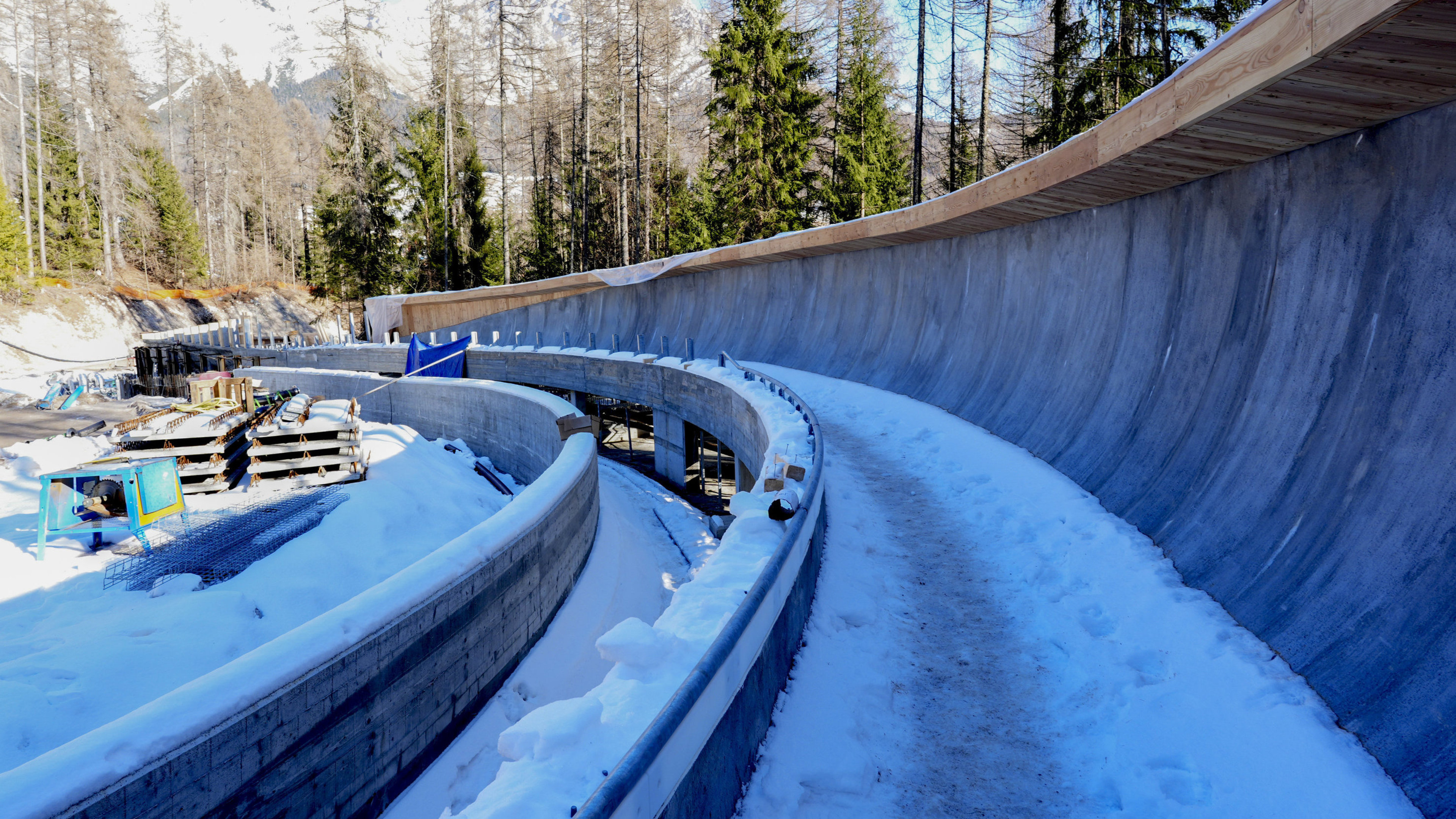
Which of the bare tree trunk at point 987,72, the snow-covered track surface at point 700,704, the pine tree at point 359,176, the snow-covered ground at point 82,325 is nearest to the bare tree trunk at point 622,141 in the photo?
the bare tree trunk at point 987,72

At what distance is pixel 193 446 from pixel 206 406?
2.05m

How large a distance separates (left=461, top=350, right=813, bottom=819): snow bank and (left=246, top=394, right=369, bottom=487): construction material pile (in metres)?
10.7

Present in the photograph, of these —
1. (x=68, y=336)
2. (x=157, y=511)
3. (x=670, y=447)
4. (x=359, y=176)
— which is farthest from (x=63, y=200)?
(x=157, y=511)

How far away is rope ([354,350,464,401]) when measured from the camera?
19.0 meters

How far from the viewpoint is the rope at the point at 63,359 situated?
36281 mm

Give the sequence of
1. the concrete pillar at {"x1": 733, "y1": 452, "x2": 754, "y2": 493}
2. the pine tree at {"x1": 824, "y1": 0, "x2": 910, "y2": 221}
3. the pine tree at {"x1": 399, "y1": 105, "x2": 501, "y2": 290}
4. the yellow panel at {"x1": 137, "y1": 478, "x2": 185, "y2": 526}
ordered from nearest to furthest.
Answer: the yellow panel at {"x1": 137, "y1": 478, "x2": 185, "y2": 526} → the concrete pillar at {"x1": 733, "y1": 452, "x2": 754, "y2": 493} → the pine tree at {"x1": 824, "y1": 0, "x2": 910, "y2": 221} → the pine tree at {"x1": 399, "y1": 105, "x2": 501, "y2": 290}

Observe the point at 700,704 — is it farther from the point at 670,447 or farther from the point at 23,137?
the point at 23,137

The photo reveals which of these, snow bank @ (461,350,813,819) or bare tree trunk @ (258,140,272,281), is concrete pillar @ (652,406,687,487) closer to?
snow bank @ (461,350,813,819)

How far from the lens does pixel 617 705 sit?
2.70 meters

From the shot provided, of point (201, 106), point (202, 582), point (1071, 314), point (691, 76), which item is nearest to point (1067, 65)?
point (1071, 314)

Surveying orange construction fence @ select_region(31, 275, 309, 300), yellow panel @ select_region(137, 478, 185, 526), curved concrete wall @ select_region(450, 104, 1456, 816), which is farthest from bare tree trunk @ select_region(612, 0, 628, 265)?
orange construction fence @ select_region(31, 275, 309, 300)

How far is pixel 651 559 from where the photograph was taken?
1128 cm

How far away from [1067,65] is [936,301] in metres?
14.4

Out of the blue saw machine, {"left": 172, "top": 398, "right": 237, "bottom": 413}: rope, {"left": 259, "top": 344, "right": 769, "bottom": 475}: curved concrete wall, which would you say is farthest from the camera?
{"left": 172, "top": 398, "right": 237, "bottom": 413}: rope
